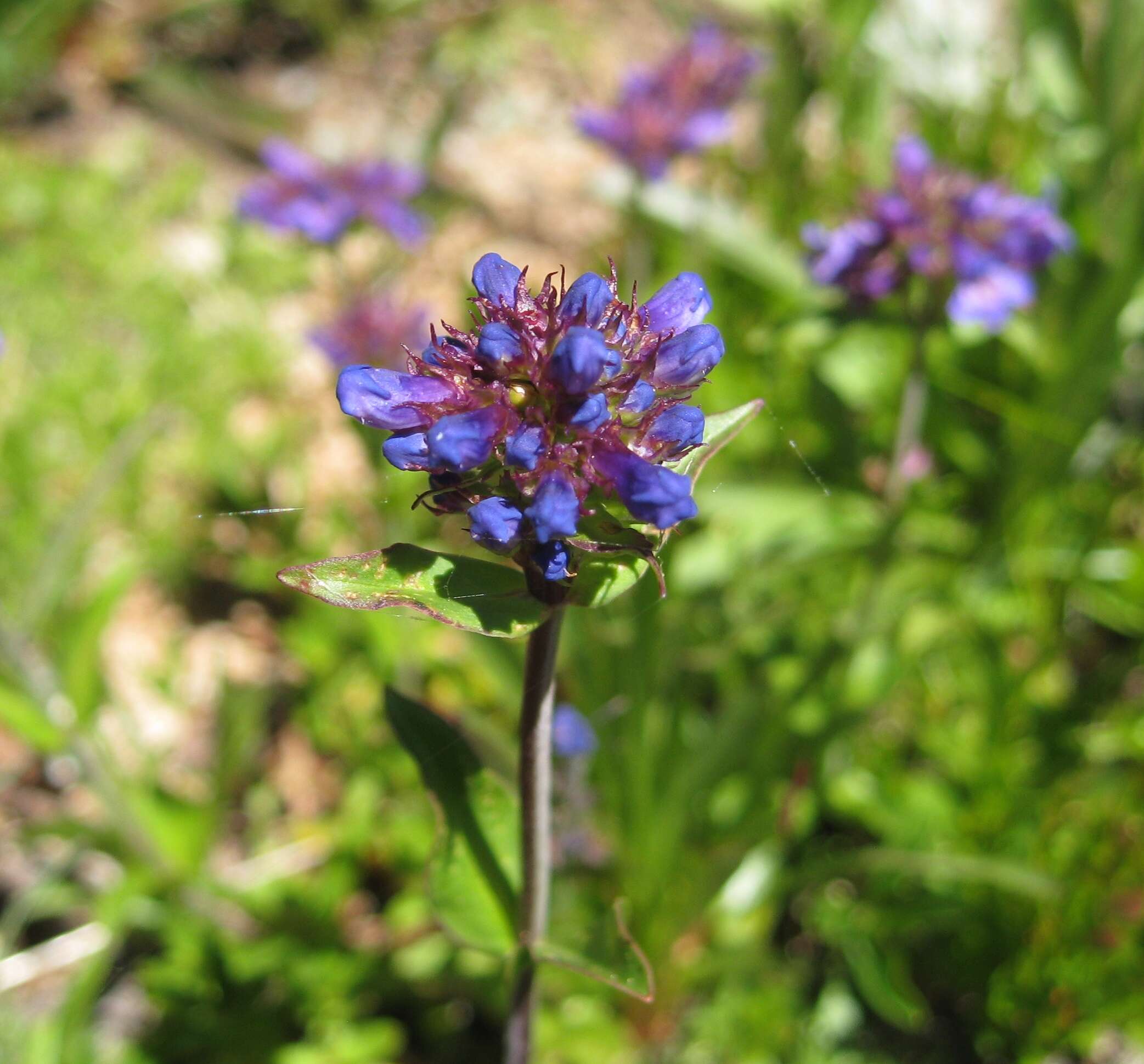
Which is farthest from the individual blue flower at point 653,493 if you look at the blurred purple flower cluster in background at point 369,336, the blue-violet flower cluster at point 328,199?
the blue-violet flower cluster at point 328,199

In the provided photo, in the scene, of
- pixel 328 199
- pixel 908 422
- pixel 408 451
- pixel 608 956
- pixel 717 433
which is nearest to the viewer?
pixel 408 451

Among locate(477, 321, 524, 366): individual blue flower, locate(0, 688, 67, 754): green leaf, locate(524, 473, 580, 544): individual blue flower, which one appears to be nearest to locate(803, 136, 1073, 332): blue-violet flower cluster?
locate(477, 321, 524, 366): individual blue flower

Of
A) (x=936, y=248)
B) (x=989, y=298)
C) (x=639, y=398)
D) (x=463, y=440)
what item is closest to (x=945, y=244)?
(x=936, y=248)

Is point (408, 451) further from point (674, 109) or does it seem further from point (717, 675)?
point (674, 109)

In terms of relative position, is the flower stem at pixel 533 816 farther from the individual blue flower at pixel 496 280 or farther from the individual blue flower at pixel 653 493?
the individual blue flower at pixel 496 280

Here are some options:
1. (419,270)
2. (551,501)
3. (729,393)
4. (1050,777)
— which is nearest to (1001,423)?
(729,393)

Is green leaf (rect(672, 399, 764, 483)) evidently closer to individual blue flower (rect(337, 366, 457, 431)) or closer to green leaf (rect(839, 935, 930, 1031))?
individual blue flower (rect(337, 366, 457, 431))

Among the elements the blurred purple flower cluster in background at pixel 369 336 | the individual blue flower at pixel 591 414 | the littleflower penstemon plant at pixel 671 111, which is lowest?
the blurred purple flower cluster in background at pixel 369 336
